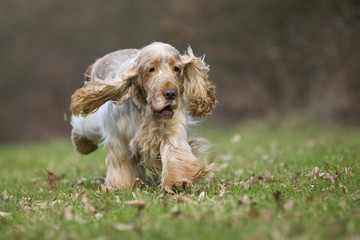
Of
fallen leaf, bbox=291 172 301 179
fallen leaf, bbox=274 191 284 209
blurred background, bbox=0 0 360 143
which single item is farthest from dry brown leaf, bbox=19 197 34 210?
fallen leaf, bbox=291 172 301 179

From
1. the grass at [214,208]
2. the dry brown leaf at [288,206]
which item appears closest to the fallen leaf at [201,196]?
the grass at [214,208]

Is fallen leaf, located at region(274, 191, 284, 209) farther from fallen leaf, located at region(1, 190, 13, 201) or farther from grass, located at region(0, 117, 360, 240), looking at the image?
fallen leaf, located at region(1, 190, 13, 201)

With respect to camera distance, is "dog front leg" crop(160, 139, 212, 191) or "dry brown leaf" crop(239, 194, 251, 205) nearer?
"dry brown leaf" crop(239, 194, 251, 205)

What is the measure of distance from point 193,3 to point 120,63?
11.0 meters

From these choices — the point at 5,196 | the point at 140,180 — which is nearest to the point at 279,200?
the point at 140,180

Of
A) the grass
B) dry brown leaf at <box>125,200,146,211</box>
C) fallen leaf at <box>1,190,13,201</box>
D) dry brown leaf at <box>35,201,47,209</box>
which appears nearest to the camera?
the grass

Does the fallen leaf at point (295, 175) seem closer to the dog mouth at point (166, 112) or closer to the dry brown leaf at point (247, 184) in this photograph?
the dry brown leaf at point (247, 184)

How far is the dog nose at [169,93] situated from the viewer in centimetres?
407

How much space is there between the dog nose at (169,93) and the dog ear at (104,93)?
0.52 meters

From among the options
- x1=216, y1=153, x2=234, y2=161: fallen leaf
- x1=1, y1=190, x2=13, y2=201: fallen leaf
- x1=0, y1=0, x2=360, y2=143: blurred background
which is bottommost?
x1=1, y1=190, x2=13, y2=201: fallen leaf

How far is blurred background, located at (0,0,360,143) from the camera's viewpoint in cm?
1215

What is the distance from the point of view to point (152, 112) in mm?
4371

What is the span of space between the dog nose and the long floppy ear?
Answer: 64 cm

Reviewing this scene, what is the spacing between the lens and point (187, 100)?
188 inches
